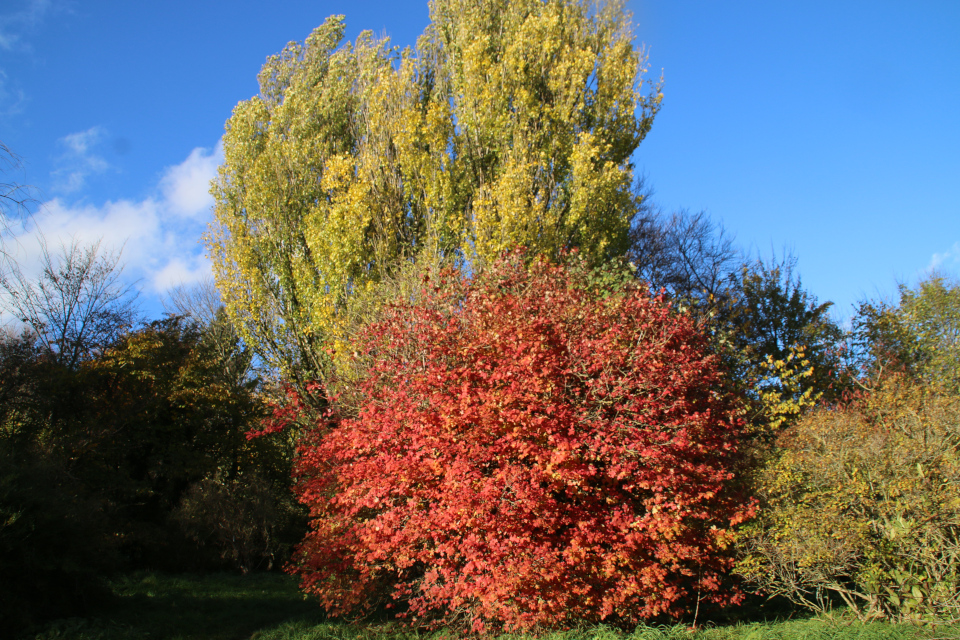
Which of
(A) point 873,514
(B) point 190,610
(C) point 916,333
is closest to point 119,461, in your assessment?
(B) point 190,610

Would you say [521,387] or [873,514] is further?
[873,514]

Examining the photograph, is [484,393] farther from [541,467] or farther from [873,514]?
[873,514]

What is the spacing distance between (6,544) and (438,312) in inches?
238

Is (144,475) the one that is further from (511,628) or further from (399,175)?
(511,628)

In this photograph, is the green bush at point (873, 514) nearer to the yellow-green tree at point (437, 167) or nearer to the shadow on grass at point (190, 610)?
the yellow-green tree at point (437, 167)

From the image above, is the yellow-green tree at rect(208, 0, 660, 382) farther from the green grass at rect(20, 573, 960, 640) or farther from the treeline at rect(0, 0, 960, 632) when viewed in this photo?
the green grass at rect(20, 573, 960, 640)

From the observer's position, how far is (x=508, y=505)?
20.0ft

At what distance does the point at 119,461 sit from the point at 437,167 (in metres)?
10.5

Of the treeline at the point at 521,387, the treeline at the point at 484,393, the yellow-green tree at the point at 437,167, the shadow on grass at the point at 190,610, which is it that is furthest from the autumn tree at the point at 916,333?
the shadow on grass at the point at 190,610

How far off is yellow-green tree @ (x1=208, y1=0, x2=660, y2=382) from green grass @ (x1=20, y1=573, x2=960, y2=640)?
Answer: 4831 mm

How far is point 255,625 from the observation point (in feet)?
29.3

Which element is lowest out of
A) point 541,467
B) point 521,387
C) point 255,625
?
point 255,625

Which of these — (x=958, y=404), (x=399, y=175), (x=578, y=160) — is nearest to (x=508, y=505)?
(x=958, y=404)

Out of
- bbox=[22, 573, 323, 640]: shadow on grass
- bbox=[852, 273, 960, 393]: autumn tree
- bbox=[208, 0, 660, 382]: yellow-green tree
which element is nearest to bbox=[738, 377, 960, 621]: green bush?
bbox=[208, 0, 660, 382]: yellow-green tree
